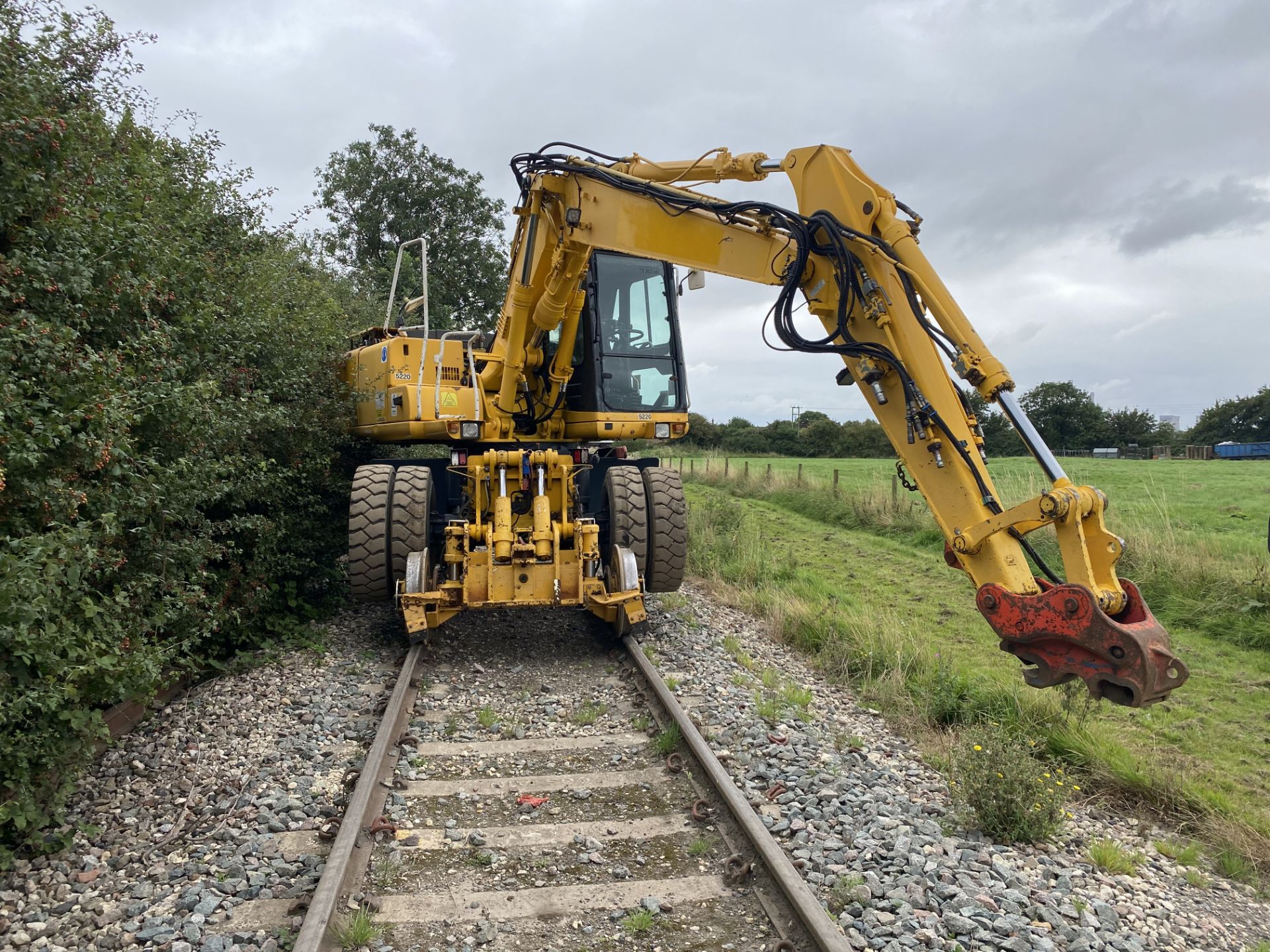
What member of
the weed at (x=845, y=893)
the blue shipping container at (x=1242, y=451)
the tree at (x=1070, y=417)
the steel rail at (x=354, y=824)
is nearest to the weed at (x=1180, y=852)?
the weed at (x=845, y=893)

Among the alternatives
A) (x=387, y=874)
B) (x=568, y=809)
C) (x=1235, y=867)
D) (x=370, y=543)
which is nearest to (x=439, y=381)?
(x=370, y=543)

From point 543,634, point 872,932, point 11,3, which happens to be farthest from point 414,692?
point 11,3

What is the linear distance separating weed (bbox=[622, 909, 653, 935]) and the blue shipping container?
62.8 metres

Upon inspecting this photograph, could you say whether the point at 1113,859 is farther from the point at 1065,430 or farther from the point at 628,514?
the point at 1065,430

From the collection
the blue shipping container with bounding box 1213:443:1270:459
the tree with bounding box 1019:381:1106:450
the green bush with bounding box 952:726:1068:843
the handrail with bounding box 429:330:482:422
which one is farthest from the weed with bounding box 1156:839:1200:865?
the tree with bounding box 1019:381:1106:450

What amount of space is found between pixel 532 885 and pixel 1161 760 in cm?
464

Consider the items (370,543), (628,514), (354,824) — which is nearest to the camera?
(354,824)

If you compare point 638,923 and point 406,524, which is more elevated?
point 406,524

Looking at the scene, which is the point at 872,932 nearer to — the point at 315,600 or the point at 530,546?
the point at 530,546

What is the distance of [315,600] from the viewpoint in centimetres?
849

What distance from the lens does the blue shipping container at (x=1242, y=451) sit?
175 ft

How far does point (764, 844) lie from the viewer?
11.7ft

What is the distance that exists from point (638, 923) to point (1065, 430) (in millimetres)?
84096

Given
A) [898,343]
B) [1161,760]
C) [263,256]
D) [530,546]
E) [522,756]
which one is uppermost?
[263,256]
